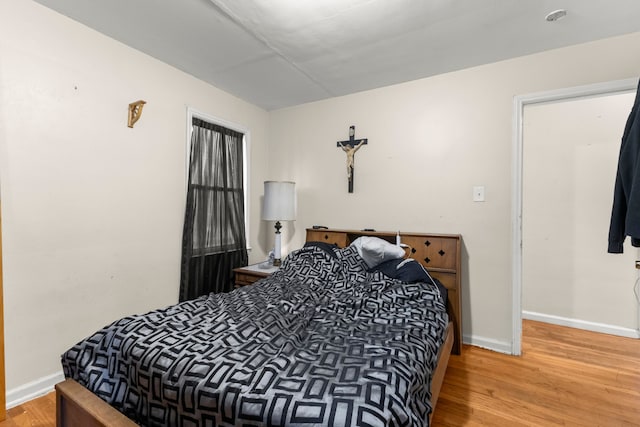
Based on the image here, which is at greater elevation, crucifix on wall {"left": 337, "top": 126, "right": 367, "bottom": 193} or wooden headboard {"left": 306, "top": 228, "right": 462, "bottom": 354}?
crucifix on wall {"left": 337, "top": 126, "right": 367, "bottom": 193}

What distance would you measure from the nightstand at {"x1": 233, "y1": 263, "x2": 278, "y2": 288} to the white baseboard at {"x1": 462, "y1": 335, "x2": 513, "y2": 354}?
1.79 metres

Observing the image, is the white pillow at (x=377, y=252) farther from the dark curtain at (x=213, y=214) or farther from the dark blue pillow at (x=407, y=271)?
the dark curtain at (x=213, y=214)

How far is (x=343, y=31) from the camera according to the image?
6.45 ft

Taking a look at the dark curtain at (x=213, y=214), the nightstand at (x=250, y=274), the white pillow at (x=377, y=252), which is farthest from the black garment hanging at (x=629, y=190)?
the dark curtain at (x=213, y=214)

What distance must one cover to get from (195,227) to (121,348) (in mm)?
1636

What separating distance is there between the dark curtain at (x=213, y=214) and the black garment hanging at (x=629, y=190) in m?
2.86

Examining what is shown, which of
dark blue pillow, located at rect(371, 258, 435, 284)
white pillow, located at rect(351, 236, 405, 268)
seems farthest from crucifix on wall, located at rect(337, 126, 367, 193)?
dark blue pillow, located at rect(371, 258, 435, 284)

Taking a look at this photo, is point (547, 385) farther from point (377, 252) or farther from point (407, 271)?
point (377, 252)

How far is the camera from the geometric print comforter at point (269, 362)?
0.85 metres

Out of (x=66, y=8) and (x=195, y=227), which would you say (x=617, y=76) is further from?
(x=66, y=8)

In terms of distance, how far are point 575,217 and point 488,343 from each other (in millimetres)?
1620

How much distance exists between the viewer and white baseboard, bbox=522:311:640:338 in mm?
2661

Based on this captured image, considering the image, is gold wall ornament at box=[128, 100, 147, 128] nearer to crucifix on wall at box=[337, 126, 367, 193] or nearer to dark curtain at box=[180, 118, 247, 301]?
dark curtain at box=[180, 118, 247, 301]

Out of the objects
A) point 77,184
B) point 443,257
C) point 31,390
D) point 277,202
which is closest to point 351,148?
point 277,202
